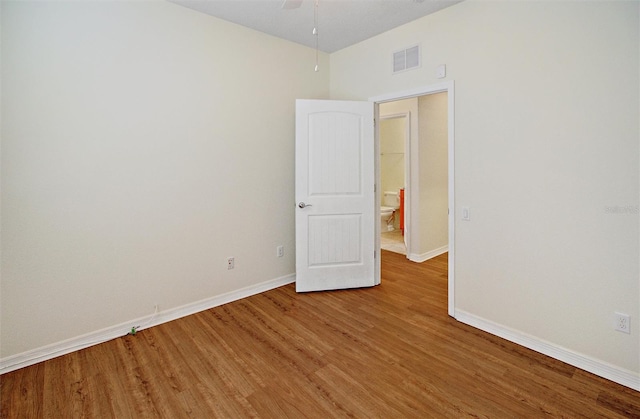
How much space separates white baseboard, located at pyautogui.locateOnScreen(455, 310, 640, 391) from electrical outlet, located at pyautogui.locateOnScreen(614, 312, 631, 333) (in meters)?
0.24

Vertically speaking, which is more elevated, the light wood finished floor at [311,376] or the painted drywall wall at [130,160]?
the painted drywall wall at [130,160]

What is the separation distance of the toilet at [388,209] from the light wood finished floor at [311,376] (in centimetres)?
349

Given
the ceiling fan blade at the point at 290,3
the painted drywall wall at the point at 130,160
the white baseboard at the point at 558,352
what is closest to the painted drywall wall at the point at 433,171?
the white baseboard at the point at 558,352

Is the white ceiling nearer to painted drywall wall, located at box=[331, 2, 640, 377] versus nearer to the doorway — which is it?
painted drywall wall, located at box=[331, 2, 640, 377]

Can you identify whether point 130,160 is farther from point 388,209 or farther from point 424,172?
point 388,209

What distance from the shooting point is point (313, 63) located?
145 inches

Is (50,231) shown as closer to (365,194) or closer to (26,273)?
(26,273)

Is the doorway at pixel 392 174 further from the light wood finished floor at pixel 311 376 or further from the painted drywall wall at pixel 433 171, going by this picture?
the light wood finished floor at pixel 311 376

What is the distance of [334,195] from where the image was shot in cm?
337

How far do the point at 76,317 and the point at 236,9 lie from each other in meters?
2.79

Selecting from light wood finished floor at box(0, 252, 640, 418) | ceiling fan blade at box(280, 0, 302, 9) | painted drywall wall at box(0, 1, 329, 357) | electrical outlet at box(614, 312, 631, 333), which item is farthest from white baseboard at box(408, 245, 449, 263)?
ceiling fan blade at box(280, 0, 302, 9)

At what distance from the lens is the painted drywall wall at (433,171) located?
14.5ft

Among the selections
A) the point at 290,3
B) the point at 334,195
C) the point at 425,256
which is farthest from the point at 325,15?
the point at 425,256

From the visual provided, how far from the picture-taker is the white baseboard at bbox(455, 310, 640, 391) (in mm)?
1927
